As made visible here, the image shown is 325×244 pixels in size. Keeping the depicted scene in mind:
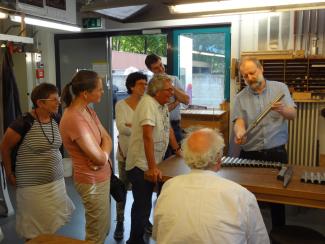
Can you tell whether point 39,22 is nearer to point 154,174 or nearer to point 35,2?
point 35,2

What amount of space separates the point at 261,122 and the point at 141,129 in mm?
926

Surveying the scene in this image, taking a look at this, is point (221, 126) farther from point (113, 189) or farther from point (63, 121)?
point (63, 121)

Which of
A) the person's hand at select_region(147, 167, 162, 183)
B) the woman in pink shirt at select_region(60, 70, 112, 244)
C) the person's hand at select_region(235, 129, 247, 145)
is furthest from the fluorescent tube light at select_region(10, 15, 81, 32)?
the person's hand at select_region(235, 129, 247, 145)

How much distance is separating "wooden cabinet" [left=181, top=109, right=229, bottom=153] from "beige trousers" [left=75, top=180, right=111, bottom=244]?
1.98 m

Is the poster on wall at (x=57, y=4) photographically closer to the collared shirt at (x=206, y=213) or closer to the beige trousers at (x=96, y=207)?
the beige trousers at (x=96, y=207)

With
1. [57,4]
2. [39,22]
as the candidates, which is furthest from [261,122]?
[57,4]

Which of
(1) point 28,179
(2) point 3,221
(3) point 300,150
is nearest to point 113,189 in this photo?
(1) point 28,179

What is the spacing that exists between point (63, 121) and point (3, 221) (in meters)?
2.01

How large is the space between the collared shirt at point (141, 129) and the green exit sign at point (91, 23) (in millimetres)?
2726

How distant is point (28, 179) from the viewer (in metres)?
2.39

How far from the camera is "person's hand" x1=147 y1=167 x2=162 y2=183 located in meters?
2.34

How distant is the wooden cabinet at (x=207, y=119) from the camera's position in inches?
158

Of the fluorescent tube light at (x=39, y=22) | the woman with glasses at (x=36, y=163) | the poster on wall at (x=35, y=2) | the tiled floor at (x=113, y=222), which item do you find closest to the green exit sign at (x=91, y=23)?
the fluorescent tube light at (x=39, y=22)

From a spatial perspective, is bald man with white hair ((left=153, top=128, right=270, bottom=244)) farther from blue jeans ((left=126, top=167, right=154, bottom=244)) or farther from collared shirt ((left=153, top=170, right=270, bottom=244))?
blue jeans ((left=126, top=167, right=154, bottom=244))
